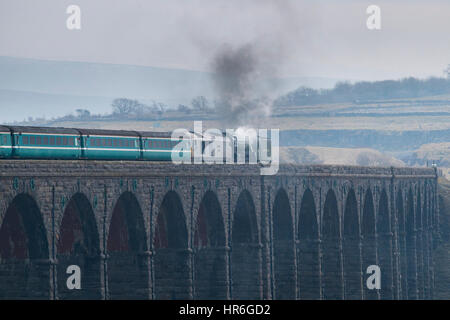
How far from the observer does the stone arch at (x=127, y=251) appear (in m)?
57.3

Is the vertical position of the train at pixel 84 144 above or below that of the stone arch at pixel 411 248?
above

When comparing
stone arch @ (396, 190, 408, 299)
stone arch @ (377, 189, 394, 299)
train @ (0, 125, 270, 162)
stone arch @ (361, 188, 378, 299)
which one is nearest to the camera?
train @ (0, 125, 270, 162)

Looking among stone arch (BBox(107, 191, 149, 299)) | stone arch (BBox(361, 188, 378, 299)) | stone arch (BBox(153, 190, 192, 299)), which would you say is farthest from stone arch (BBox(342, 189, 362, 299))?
stone arch (BBox(107, 191, 149, 299))

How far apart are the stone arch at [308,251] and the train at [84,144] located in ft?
47.0

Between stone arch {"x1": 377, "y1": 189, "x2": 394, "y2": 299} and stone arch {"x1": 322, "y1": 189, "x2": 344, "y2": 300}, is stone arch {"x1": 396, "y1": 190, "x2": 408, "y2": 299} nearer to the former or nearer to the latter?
stone arch {"x1": 377, "y1": 189, "x2": 394, "y2": 299}

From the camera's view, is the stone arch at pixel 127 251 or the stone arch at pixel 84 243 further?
the stone arch at pixel 127 251

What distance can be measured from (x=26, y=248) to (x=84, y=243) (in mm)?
4224

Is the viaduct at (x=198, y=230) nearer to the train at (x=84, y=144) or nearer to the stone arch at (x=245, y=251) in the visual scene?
the stone arch at (x=245, y=251)

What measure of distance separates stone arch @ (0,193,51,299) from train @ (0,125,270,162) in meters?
2.56

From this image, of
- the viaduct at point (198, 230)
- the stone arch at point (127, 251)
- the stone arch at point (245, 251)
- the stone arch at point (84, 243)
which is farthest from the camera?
the stone arch at point (245, 251)

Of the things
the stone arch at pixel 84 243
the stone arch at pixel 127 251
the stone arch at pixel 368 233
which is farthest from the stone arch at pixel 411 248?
the stone arch at pixel 84 243

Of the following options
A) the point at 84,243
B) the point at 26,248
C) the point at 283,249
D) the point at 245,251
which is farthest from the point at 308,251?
the point at 26,248

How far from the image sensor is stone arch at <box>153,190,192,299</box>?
6191 cm
